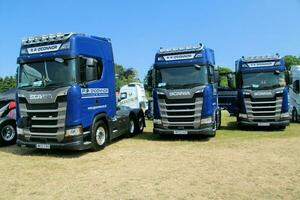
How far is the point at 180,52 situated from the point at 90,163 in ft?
18.2

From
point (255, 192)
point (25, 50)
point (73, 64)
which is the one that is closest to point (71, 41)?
point (73, 64)

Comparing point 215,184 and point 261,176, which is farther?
point 261,176

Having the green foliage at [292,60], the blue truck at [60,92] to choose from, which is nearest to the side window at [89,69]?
the blue truck at [60,92]

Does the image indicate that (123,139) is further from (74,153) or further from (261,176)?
(261,176)

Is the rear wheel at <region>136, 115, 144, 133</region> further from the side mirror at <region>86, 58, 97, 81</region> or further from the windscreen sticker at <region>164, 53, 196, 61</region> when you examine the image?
the side mirror at <region>86, 58, 97, 81</region>

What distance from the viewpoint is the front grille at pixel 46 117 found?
1070 cm

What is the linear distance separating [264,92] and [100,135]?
7.58 m

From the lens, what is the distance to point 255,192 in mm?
6930

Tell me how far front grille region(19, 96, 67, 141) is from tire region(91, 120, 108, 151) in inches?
44.9

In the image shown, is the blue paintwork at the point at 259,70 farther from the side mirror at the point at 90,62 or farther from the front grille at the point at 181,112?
the side mirror at the point at 90,62

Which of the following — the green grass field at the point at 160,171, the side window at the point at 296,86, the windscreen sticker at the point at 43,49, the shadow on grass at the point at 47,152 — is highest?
the windscreen sticker at the point at 43,49

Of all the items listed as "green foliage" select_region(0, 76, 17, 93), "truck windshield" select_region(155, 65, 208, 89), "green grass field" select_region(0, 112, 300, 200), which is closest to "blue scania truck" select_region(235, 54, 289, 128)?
"green grass field" select_region(0, 112, 300, 200)

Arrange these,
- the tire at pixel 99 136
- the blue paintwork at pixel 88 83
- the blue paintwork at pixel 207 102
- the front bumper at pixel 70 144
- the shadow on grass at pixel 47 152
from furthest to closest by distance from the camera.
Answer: the blue paintwork at pixel 207 102 → the tire at pixel 99 136 → the shadow on grass at pixel 47 152 → the front bumper at pixel 70 144 → the blue paintwork at pixel 88 83

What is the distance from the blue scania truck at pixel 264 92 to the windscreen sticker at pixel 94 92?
6.84 m
